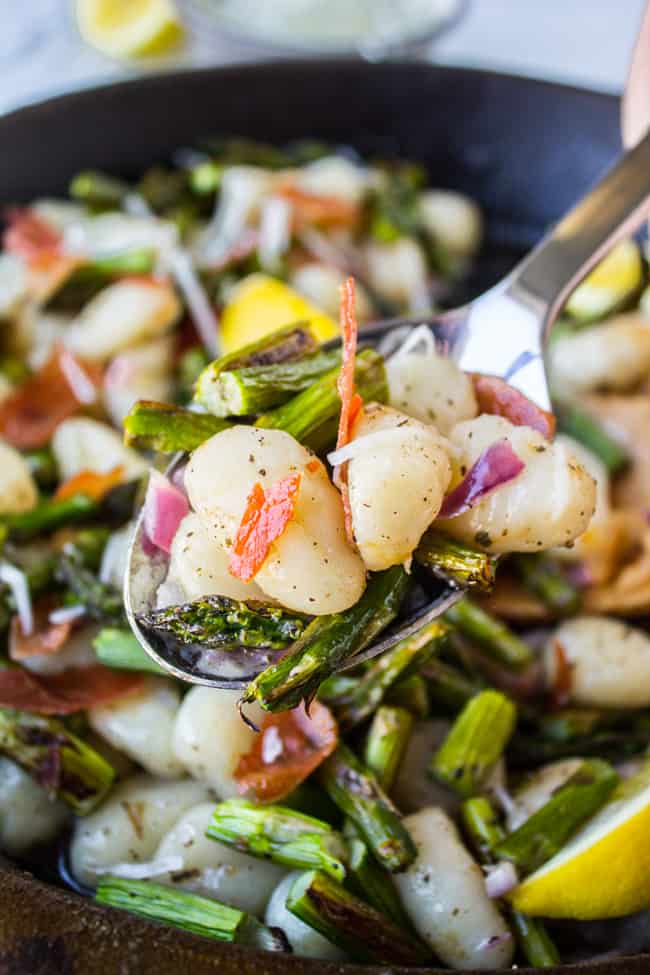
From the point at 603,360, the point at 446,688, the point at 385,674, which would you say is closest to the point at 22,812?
the point at 385,674

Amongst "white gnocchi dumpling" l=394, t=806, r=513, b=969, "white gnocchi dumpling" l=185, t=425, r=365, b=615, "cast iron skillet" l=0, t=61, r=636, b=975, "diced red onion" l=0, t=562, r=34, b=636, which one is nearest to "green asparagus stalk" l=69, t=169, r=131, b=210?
"cast iron skillet" l=0, t=61, r=636, b=975

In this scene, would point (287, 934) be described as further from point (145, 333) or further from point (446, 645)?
point (145, 333)

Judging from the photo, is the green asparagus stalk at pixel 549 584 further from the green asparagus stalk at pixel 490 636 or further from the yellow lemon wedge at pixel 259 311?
the yellow lemon wedge at pixel 259 311

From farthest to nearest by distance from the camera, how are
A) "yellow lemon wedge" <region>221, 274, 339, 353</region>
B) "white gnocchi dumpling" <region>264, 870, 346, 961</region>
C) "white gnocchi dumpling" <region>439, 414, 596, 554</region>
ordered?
"yellow lemon wedge" <region>221, 274, 339, 353</region> < "white gnocchi dumpling" <region>264, 870, 346, 961</region> < "white gnocchi dumpling" <region>439, 414, 596, 554</region>

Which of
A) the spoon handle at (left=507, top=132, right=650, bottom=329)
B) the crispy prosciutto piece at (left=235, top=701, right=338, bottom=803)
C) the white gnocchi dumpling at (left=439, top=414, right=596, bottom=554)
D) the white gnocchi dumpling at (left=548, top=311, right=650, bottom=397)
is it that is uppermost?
the spoon handle at (left=507, top=132, right=650, bottom=329)

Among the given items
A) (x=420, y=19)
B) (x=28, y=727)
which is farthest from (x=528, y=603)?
(x=420, y=19)

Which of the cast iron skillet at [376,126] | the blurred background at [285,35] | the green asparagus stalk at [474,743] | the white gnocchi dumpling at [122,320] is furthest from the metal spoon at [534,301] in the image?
the blurred background at [285,35]

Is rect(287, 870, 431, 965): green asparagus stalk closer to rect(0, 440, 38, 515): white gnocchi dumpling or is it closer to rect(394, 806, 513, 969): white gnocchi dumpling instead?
rect(394, 806, 513, 969): white gnocchi dumpling
